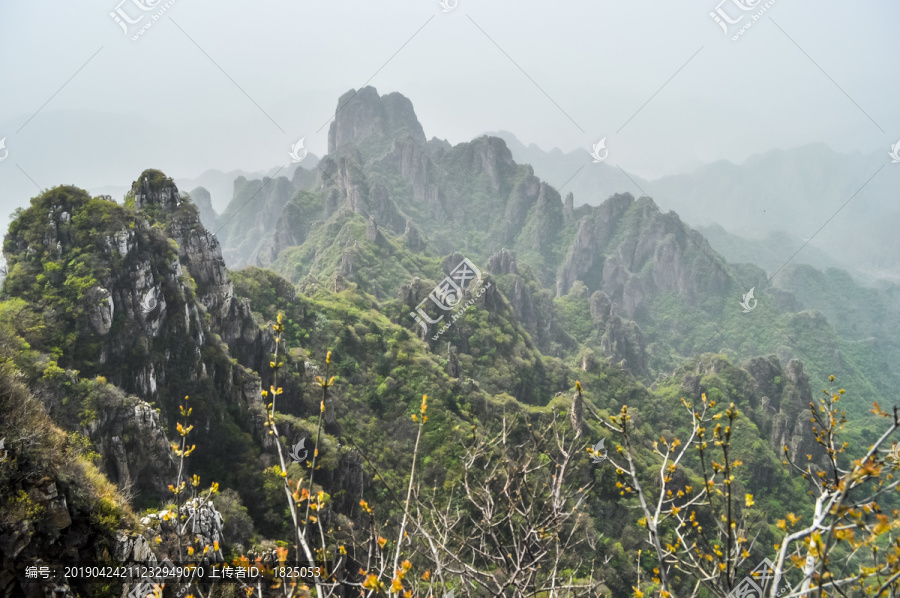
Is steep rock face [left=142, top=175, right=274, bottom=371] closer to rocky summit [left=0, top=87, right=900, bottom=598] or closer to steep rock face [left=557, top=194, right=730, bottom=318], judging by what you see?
rocky summit [left=0, top=87, right=900, bottom=598]

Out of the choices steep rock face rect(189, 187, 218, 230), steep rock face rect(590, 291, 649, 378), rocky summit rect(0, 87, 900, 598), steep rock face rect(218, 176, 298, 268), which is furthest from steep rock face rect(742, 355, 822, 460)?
steep rock face rect(189, 187, 218, 230)

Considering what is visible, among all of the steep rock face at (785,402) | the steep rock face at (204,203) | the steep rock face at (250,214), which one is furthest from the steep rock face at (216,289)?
the steep rock face at (204,203)

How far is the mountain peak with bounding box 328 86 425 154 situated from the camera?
448 ft

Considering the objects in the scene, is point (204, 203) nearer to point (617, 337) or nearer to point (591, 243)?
point (591, 243)

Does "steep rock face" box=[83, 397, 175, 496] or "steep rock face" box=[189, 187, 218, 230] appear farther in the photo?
"steep rock face" box=[189, 187, 218, 230]

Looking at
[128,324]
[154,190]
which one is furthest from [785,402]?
[154,190]

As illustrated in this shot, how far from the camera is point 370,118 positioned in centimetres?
13800

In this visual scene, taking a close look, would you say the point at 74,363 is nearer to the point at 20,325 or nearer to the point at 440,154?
the point at 20,325

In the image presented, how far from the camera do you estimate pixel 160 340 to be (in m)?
21.7

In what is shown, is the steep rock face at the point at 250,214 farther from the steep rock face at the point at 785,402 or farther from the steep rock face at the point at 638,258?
the steep rock face at the point at 785,402

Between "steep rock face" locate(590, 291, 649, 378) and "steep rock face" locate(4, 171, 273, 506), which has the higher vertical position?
"steep rock face" locate(4, 171, 273, 506)

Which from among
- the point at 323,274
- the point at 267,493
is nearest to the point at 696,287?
the point at 323,274

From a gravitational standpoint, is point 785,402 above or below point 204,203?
below

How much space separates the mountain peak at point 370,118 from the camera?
13650cm
